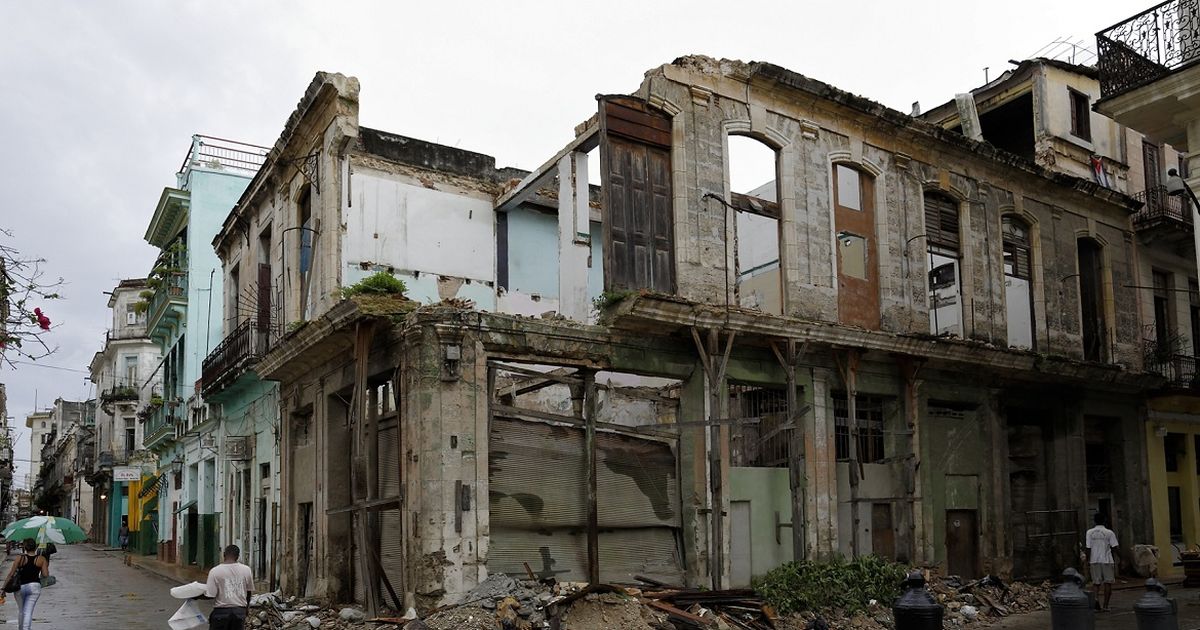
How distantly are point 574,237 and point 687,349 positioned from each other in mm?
2752

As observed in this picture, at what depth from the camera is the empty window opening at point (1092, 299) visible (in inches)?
848

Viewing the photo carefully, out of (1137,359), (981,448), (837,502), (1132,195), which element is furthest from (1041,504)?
(1132,195)

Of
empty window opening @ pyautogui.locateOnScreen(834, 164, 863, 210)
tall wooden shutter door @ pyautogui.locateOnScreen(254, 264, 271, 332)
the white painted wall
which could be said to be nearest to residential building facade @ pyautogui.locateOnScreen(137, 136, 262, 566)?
tall wooden shutter door @ pyautogui.locateOnScreen(254, 264, 271, 332)

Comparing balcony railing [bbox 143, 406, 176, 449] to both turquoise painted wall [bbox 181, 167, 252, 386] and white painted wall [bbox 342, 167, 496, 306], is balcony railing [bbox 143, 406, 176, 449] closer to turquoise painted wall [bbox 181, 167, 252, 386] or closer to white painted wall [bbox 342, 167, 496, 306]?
turquoise painted wall [bbox 181, 167, 252, 386]

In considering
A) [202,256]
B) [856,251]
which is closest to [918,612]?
[856,251]

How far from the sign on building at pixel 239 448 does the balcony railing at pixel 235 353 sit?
1253 mm

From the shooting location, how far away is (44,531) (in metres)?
14.6

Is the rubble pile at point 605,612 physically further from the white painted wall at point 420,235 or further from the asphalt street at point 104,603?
the white painted wall at point 420,235

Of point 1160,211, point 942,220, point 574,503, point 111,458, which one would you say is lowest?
point 574,503

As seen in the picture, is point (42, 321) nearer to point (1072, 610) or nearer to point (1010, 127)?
point (1072, 610)

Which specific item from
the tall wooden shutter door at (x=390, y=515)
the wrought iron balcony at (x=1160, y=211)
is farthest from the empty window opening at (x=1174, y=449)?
the tall wooden shutter door at (x=390, y=515)

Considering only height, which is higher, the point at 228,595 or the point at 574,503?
the point at 574,503

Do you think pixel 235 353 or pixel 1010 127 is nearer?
pixel 235 353

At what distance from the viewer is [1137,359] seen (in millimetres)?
22078
